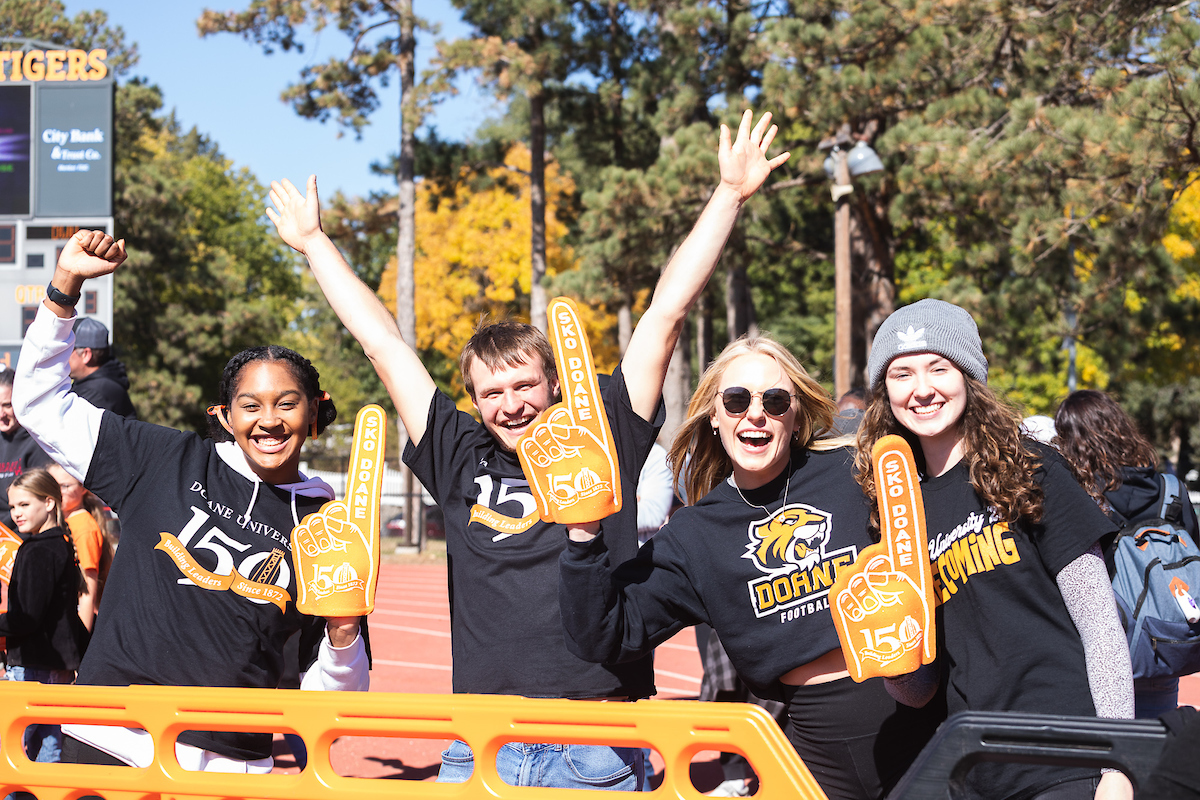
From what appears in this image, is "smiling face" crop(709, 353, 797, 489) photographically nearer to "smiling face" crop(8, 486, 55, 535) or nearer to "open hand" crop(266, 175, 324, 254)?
"open hand" crop(266, 175, 324, 254)

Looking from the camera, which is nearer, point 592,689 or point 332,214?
point 592,689

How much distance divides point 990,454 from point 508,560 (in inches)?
42.4

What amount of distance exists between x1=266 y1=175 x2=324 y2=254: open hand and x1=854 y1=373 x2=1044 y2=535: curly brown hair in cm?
158

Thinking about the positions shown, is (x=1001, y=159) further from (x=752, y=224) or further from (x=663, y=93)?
(x=663, y=93)

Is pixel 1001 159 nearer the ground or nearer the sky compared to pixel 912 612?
nearer the sky

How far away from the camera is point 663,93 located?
17797 millimetres

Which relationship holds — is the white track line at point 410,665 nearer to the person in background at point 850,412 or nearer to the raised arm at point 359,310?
the person in background at point 850,412

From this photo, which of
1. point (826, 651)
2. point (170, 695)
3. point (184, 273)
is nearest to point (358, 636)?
point (170, 695)

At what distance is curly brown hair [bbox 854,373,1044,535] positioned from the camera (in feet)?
6.69

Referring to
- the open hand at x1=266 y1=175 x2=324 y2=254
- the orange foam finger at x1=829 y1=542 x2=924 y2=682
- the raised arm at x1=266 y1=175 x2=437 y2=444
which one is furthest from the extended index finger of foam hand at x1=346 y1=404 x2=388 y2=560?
the orange foam finger at x1=829 y1=542 x2=924 y2=682

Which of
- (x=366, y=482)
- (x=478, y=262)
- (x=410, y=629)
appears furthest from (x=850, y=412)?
(x=478, y=262)

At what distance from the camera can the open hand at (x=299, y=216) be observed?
2805 millimetres

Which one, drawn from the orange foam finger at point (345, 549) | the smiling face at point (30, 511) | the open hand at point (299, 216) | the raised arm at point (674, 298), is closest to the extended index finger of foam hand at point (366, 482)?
the orange foam finger at point (345, 549)

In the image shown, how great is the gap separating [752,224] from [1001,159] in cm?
661
